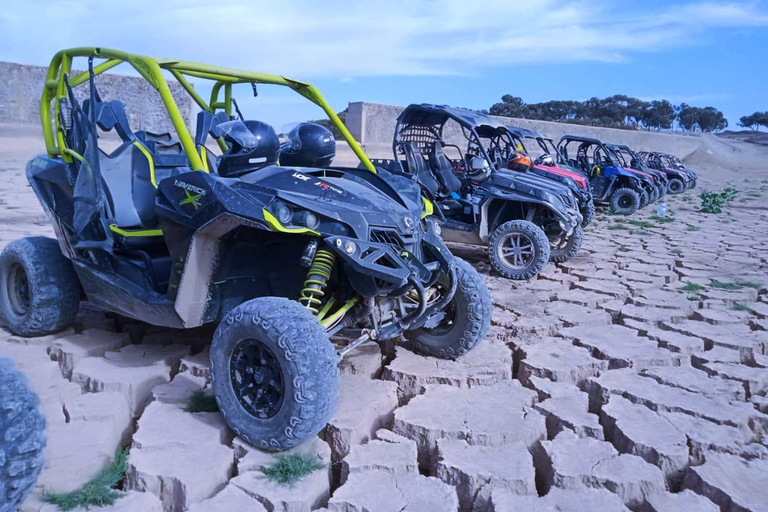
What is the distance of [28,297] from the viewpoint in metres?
4.32

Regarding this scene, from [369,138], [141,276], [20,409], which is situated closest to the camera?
[20,409]

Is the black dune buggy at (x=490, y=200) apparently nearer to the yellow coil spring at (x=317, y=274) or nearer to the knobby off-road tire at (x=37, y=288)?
the knobby off-road tire at (x=37, y=288)

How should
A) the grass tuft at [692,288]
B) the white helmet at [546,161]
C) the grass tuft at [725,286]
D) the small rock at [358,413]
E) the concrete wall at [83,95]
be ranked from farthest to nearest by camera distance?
1. the concrete wall at [83,95]
2. the white helmet at [546,161]
3. the grass tuft at [725,286]
4. the grass tuft at [692,288]
5. the small rock at [358,413]

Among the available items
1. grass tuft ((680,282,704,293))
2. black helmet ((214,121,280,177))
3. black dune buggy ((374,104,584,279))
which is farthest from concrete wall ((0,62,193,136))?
black helmet ((214,121,280,177))

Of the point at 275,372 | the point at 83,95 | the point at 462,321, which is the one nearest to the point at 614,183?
the point at 462,321

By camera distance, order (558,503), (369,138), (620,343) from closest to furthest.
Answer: (558,503)
(620,343)
(369,138)

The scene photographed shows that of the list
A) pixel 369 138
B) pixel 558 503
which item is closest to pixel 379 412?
pixel 558 503

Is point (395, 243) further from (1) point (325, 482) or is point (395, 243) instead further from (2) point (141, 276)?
(2) point (141, 276)

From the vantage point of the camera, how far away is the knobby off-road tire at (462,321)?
3824 millimetres

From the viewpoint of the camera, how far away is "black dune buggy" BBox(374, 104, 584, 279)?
6805 mm

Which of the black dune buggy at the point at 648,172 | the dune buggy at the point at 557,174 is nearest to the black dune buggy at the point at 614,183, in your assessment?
the black dune buggy at the point at 648,172

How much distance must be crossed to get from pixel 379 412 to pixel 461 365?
0.78 metres

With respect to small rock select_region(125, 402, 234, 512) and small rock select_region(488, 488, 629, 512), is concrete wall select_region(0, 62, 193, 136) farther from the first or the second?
small rock select_region(488, 488, 629, 512)

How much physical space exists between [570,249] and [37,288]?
17.7ft
